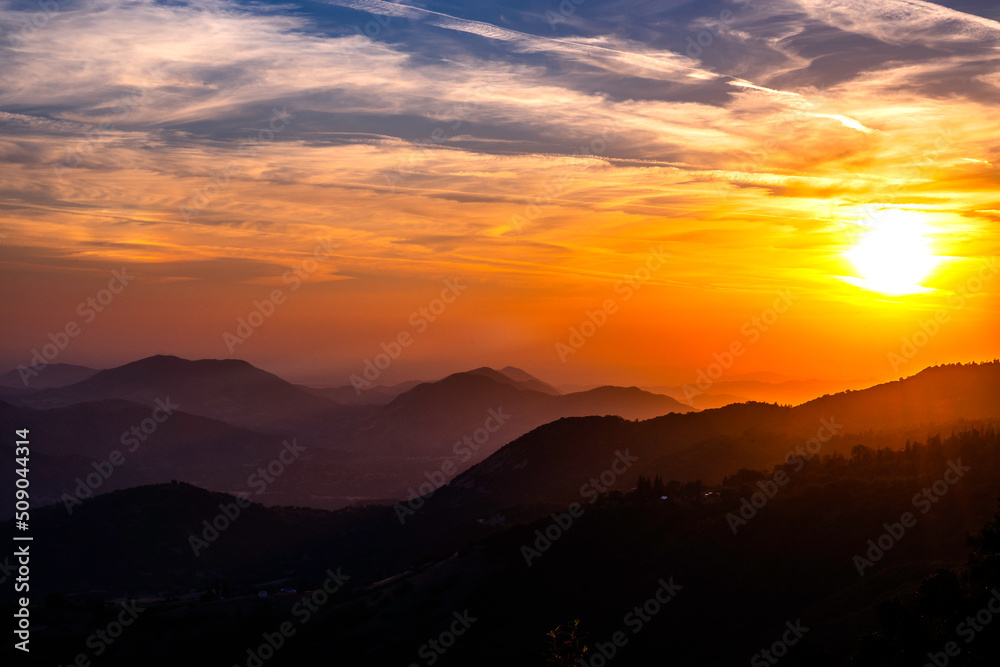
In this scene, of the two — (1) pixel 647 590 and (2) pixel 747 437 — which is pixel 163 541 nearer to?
(1) pixel 647 590

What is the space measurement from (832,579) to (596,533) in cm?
3099

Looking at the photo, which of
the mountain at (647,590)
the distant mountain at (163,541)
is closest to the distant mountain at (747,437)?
the mountain at (647,590)

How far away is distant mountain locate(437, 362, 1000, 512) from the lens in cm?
15438

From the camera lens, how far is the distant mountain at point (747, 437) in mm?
154375

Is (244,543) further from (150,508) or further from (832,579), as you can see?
(832,579)

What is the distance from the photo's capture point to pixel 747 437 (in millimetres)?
164875

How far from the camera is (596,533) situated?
9969 cm

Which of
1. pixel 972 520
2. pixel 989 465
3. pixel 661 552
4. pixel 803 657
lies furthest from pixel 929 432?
pixel 803 657

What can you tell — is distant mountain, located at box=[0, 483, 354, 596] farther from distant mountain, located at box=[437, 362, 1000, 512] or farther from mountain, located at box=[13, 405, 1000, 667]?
distant mountain, located at box=[437, 362, 1000, 512]

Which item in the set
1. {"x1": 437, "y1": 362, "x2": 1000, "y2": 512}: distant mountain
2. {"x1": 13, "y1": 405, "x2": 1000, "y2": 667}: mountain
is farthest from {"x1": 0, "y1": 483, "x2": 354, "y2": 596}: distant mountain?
{"x1": 437, "y1": 362, "x2": 1000, "y2": 512}: distant mountain

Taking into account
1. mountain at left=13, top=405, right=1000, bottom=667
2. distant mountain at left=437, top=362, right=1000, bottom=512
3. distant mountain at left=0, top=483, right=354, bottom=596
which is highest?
mountain at left=13, top=405, right=1000, bottom=667

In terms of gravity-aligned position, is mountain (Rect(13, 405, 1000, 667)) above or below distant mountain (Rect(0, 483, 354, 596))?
above

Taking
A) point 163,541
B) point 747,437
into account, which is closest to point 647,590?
point 747,437

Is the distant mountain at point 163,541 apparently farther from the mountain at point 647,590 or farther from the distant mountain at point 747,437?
the distant mountain at point 747,437
